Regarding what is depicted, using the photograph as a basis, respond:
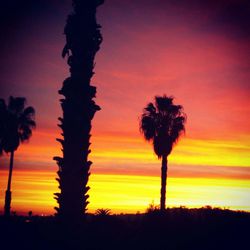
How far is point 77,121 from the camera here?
22484 mm

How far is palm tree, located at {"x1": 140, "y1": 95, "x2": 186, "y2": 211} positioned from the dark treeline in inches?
267

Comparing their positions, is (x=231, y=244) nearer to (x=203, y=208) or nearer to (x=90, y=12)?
(x=203, y=208)

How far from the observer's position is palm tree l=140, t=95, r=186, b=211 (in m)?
36.7

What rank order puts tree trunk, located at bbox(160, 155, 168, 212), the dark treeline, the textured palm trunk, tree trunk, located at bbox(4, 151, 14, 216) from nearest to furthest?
1. the textured palm trunk
2. the dark treeline
3. tree trunk, located at bbox(160, 155, 168, 212)
4. tree trunk, located at bbox(4, 151, 14, 216)

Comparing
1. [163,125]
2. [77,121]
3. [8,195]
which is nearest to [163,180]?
[163,125]

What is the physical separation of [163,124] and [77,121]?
16.6 meters

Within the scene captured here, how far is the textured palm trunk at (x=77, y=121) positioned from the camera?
22406mm

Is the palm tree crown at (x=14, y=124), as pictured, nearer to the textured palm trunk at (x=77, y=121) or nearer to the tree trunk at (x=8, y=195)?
the tree trunk at (x=8, y=195)

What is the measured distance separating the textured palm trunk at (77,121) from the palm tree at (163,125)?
14518 mm

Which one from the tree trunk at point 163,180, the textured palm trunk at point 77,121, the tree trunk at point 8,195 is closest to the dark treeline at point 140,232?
the textured palm trunk at point 77,121

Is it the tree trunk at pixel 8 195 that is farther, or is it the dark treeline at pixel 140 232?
the tree trunk at pixel 8 195

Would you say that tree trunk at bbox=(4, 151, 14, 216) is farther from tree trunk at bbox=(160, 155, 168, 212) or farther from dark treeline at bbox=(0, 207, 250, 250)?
tree trunk at bbox=(160, 155, 168, 212)

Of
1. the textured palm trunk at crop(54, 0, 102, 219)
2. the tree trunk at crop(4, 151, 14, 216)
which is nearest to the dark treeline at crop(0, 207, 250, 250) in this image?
the textured palm trunk at crop(54, 0, 102, 219)

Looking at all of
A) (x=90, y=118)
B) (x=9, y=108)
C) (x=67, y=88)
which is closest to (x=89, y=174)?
(x=90, y=118)
